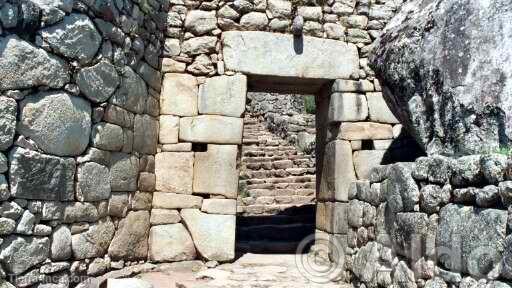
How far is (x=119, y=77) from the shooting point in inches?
181

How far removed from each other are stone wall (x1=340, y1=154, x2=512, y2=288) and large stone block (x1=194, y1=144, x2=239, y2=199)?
1.62 meters

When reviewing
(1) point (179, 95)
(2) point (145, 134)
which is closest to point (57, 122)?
(2) point (145, 134)

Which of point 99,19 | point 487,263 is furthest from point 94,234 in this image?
point 487,263

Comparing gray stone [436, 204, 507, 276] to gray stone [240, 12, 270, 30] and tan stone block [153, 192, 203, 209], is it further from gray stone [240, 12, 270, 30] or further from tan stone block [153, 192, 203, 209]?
gray stone [240, 12, 270, 30]

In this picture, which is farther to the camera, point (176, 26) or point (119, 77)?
point (176, 26)

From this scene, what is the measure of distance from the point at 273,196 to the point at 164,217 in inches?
193

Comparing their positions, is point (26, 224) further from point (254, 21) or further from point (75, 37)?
point (254, 21)

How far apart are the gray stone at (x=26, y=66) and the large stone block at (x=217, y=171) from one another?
2.10 m

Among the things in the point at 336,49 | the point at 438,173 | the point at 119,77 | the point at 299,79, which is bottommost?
the point at 438,173

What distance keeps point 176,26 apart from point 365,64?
2.45 metres

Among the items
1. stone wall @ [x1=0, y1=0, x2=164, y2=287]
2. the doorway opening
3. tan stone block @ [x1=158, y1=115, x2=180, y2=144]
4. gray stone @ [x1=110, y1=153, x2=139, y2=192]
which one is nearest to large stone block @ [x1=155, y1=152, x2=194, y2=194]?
tan stone block @ [x1=158, y1=115, x2=180, y2=144]

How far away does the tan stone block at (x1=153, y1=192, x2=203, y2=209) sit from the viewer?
545 cm

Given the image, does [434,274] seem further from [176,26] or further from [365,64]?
[176,26]

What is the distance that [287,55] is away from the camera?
5863 mm
